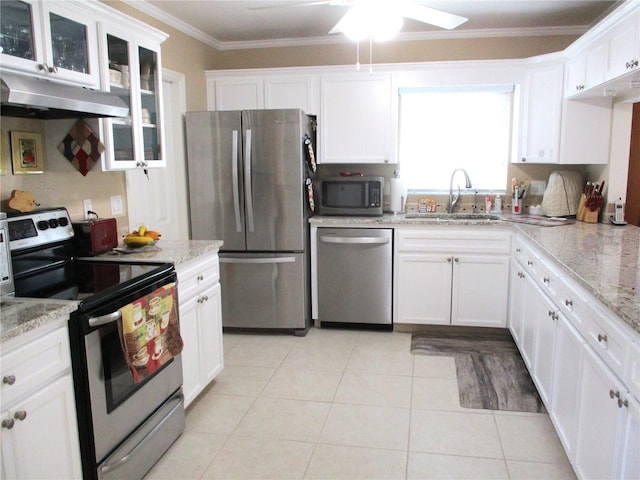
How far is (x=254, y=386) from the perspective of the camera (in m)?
3.20

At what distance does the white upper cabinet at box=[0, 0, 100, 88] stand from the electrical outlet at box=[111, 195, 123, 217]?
0.80 m

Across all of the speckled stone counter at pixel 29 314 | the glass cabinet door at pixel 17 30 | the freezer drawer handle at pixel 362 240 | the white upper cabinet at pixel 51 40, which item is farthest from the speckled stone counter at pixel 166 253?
Answer: the freezer drawer handle at pixel 362 240

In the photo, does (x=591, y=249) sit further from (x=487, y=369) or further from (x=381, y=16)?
(x=381, y=16)

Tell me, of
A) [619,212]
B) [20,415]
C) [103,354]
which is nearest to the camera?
[20,415]

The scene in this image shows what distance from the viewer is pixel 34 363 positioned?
167 cm

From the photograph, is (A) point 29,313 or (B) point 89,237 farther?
(B) point 89,237

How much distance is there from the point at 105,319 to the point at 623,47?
2.95m

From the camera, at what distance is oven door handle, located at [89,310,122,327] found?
1887 mm

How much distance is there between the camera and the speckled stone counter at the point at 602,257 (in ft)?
5.77

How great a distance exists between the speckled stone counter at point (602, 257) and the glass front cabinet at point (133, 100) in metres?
2.29

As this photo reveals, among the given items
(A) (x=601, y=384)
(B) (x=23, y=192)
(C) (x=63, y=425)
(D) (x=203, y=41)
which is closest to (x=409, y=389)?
(A) (x=601, y=384)

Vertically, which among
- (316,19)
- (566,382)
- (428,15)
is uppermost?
(316,19)

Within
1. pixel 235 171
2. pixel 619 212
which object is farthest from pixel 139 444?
pixel 619 212

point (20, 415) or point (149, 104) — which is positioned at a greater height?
point (149, 104)
